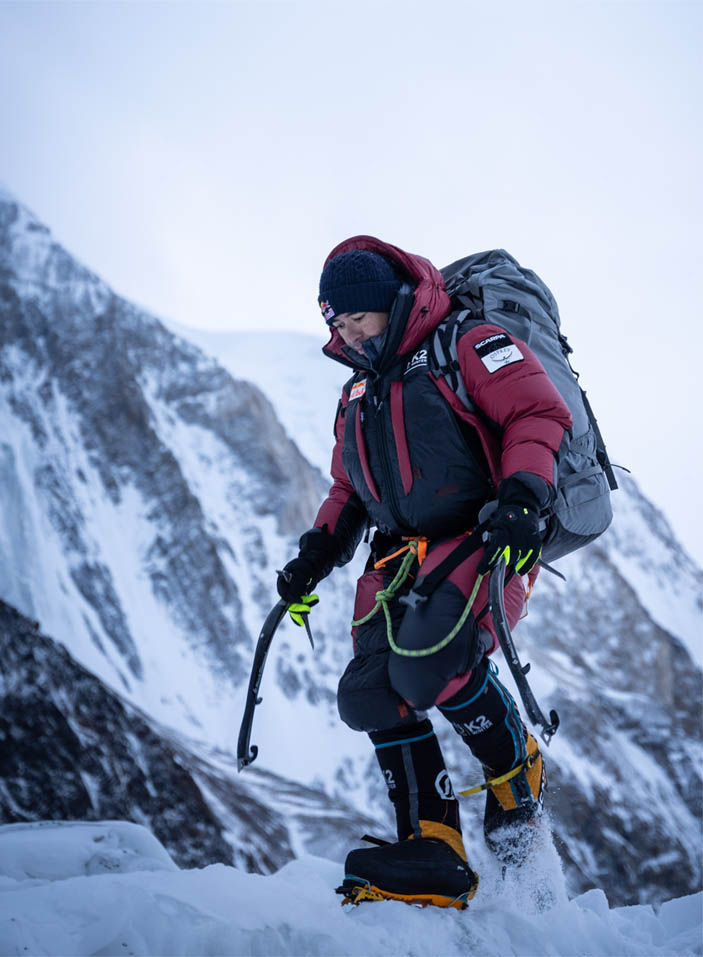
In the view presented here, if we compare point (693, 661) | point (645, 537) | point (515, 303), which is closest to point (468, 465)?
point (515, 303)

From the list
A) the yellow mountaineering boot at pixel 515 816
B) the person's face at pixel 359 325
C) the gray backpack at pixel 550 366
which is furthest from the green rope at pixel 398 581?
the person's face at pixel 359 325

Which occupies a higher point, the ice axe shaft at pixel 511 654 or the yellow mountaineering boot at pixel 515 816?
the ice axe shaft at pixel 511 654

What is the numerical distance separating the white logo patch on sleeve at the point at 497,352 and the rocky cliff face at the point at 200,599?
5913 millimetres

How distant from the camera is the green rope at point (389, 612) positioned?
2730 mm

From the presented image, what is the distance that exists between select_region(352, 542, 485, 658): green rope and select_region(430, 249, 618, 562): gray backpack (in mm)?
633

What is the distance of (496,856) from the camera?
3.04m

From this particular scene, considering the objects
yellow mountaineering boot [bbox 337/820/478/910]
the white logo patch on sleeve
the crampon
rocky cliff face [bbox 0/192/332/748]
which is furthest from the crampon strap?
rocky cliff face [bbox 0/192/332/748]

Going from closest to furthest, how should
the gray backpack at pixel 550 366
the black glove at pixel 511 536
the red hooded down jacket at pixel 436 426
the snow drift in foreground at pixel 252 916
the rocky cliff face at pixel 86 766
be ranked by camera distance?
the snow drift in foreground at pixel 252 916, the black glove at pixel 511 536, the red hooded down jacket at pixel 436 426, the gray backpack at pixel 550 366, the rocky cliff face at pixel 86 766

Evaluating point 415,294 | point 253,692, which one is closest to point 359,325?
point 415,294

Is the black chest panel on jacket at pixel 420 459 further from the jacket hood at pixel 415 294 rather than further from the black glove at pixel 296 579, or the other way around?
the black glove at pixel 296 579

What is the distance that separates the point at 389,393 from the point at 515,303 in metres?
0.78

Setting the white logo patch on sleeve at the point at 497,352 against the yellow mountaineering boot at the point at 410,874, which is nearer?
the yellow mountaineering boot at the point at 410,874

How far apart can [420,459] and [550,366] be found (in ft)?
2.74

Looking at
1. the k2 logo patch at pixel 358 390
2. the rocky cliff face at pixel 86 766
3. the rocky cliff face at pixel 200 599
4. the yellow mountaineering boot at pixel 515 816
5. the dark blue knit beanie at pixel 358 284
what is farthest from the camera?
the rocky cliff face at pixel 200 599
